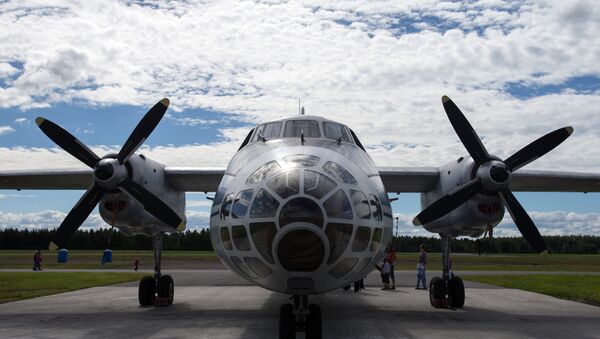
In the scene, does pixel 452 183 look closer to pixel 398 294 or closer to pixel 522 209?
pixel 522 209

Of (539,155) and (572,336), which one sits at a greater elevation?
(539,155)

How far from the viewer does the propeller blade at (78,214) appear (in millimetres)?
12766

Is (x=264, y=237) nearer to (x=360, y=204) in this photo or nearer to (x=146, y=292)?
(x=360, y=204)

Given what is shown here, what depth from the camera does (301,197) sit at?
6516 mm

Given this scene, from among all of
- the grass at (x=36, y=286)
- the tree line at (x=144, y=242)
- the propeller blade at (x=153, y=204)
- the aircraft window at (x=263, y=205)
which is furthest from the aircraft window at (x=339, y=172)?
the tree line at (x=144, y=242)

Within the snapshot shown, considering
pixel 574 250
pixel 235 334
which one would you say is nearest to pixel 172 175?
pixel 235 334

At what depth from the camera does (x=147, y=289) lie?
47.8ft

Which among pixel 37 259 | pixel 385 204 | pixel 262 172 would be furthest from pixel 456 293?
pixel 37 259

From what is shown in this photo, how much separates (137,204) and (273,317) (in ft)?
15.1

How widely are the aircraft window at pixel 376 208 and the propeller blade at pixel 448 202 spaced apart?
170 inches

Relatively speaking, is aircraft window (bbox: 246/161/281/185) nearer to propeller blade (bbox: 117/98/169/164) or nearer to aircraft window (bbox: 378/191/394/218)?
aircraft window (bbox: 378/191/394/218)

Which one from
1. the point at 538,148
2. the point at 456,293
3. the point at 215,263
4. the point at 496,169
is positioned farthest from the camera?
the point at 215,263

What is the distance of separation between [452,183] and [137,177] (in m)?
7.98

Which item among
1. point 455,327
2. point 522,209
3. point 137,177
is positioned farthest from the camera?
point 137,177
